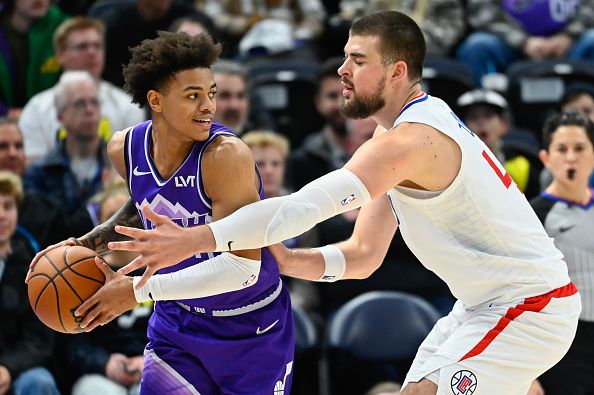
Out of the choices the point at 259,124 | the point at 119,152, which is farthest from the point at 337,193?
the point at 259,124

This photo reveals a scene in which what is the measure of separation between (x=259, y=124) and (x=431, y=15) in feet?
8.65

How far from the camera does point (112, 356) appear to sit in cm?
688

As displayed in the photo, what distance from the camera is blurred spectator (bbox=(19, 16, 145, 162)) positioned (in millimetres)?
8750

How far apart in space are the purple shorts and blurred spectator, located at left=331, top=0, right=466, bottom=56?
20.3 ft

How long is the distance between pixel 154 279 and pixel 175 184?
1.43 feet

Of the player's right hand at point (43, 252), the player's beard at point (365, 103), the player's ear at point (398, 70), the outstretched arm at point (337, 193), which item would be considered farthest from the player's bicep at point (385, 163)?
the player's right hand at point (43, 252)

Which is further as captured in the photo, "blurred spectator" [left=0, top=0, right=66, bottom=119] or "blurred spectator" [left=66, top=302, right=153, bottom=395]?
"blurred spectator" [left=0, top=0, right=66, bottom=119]

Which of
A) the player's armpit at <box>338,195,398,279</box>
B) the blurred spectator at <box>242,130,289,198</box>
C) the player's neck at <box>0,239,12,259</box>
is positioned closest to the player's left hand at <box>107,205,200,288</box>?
the player's armpit at <box>338,195,398,279</box>

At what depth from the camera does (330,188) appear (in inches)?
169

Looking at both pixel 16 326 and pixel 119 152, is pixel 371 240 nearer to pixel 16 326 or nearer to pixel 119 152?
pixel 119 152

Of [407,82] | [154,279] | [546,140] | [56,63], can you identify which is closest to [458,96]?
[546,140]

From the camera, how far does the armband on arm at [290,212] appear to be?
420cm

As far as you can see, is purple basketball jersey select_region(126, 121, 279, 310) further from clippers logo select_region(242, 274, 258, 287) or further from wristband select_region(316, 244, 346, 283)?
wristband select_region(316, 244, 346, 283)

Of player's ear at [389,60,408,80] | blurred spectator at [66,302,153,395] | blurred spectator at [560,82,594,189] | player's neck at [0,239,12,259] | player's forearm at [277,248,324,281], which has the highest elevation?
player's ear at [389,60,408,80]
